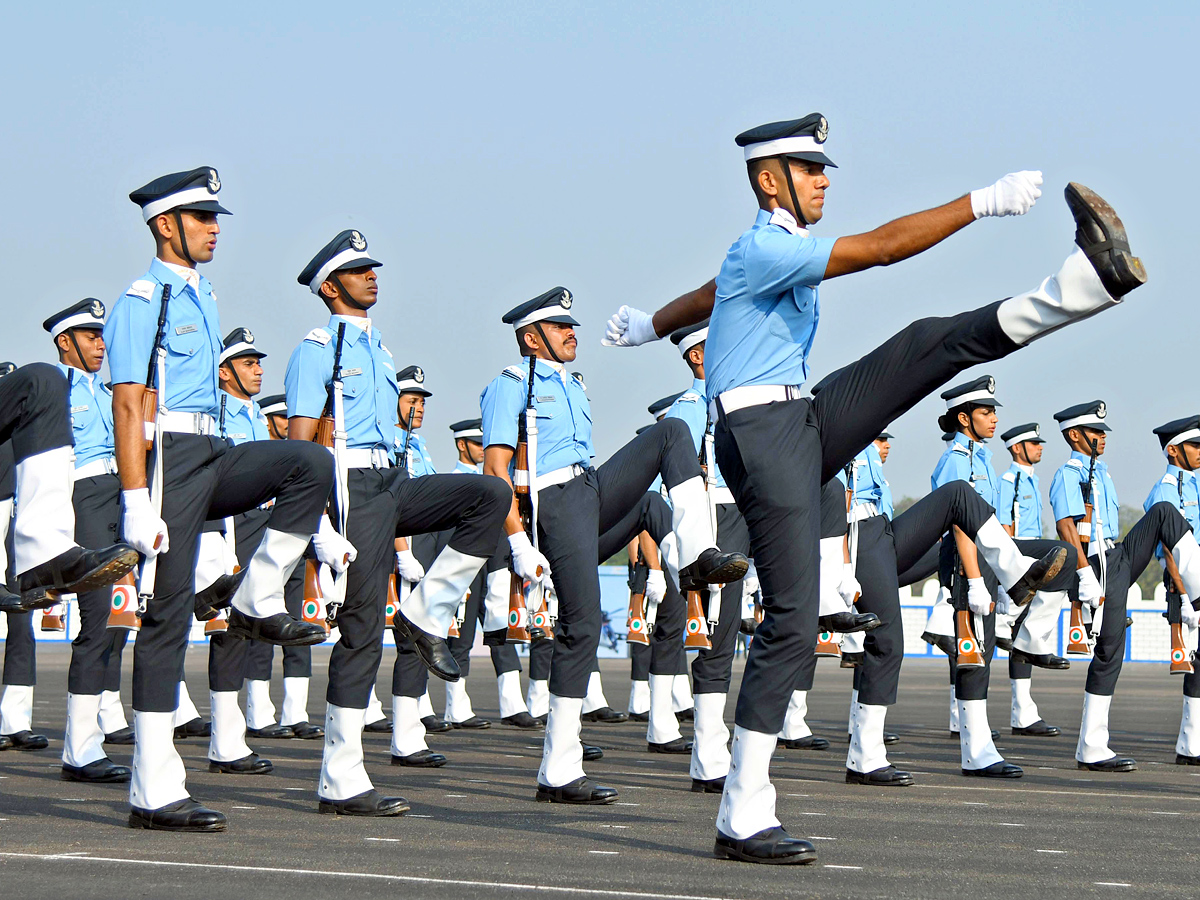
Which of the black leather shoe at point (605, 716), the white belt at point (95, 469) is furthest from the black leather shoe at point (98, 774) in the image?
the black leather shoe at point (605, 716)

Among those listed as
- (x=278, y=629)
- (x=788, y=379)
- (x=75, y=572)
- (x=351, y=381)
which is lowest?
(x=278, y=629)

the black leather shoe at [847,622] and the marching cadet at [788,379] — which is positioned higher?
the marching cadet at [788,379]

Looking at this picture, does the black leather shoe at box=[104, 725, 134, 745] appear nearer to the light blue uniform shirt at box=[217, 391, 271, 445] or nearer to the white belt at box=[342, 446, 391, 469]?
the light blue uniform shirt at box=[217, 391, 271, 445]

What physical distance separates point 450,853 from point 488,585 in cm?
967

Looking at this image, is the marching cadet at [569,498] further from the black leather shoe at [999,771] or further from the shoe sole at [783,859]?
the black leather shoe at [999,771]

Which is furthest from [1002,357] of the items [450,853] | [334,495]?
[334,495]

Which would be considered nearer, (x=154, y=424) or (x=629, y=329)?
(x=154, y=424)

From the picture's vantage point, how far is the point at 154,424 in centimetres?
721

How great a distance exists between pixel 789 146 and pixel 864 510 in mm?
5400

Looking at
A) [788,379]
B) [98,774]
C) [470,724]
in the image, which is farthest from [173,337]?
[470,724]

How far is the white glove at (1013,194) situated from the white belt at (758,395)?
1218 millimetres

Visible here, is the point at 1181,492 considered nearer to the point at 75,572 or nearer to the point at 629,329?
the point at 629,329

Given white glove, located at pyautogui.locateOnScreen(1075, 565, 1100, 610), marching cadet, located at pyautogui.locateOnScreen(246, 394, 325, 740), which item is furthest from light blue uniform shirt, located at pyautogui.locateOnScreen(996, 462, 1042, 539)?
marching cadet, located at pyautogui.locateOnScreen(246, 394, 325, 740)

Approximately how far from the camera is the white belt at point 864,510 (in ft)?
37.0
